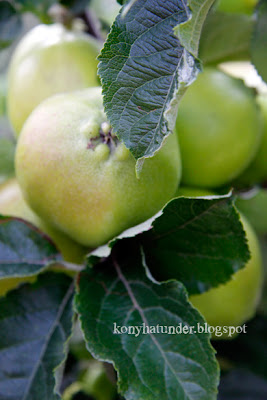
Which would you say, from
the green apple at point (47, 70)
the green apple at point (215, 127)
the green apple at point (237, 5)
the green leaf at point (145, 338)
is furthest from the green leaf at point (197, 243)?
the green apple at point (237, 5)

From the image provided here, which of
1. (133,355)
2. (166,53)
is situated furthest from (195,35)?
(133,355)

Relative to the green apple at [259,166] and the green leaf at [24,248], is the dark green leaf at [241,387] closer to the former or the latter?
the green apple at [259,166]

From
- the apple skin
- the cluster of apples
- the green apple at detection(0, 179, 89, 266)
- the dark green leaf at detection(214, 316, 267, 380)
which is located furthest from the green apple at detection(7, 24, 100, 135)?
the dark green leaf at detection(214, 316, 267, 380)

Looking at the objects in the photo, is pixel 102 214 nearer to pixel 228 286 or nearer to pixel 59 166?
pixel 59 166

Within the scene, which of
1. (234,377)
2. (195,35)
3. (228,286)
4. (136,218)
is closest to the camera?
(195,35)

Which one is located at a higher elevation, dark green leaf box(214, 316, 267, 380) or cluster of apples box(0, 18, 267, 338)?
cluster of apples box(0, 18, 267, 338)

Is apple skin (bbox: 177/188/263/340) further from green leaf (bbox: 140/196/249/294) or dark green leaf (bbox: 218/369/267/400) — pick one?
dark green leaf (bbox: 218/369/267/400)
